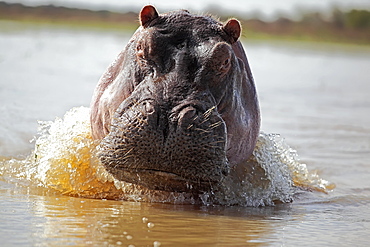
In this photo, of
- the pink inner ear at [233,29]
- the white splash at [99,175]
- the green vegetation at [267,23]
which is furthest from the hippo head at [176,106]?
the green vegetation at [267,23]

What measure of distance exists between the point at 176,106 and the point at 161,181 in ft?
1.79

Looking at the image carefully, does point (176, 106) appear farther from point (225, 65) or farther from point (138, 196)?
point (138, 196)

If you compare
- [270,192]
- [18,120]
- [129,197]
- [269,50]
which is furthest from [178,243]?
[269,50]

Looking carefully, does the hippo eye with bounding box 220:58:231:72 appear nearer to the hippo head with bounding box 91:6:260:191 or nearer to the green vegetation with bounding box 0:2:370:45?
the hippo head with bounding box 91:6:260:191

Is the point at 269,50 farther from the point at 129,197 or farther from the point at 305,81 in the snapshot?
the point at 129,197

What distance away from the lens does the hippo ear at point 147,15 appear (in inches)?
224

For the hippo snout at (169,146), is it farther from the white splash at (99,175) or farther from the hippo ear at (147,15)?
the hippo ear at (147,15)

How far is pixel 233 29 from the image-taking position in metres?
5.81

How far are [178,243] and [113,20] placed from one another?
108 feet

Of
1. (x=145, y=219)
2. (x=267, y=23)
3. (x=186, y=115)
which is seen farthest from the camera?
(x=267, y=23)

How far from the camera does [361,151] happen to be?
9.59 meters

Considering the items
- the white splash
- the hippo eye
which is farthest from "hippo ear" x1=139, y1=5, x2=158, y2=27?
the white splash

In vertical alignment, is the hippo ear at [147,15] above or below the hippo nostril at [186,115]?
above

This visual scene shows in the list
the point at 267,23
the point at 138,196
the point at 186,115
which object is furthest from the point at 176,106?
the point at 267,23
